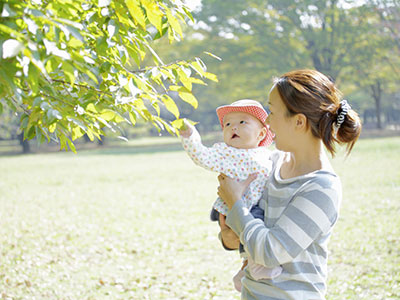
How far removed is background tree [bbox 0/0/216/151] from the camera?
1.46m

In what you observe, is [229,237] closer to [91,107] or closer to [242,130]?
[242,130]

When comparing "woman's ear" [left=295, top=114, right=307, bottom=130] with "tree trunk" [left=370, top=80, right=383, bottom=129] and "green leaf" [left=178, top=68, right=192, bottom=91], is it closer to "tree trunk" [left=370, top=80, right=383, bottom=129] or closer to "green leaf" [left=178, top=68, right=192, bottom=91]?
"green leaf" [left=178, top=68, right=192, bottom=91]

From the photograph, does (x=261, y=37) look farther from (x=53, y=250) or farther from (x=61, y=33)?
(x=61, y=33)

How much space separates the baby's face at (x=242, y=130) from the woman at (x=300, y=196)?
0.32 meters

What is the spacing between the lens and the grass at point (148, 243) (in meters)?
5.11

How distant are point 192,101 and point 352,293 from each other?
365 centimetres

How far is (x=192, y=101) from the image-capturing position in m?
2.03

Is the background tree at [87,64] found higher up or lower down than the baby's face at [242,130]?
higher up

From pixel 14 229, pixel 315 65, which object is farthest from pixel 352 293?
pixel 315 65

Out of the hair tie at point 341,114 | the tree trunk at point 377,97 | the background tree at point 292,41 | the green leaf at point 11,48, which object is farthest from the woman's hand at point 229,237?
the tree trunk at point 377,97

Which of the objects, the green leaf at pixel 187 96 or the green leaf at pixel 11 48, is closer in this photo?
the green leaf at pixel 11 48

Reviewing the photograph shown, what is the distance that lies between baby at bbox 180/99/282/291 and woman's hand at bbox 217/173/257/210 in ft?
0.08

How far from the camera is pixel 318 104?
5.89 feet

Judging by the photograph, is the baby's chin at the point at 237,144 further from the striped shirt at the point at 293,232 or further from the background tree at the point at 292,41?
the background tree at the point at 292,41
